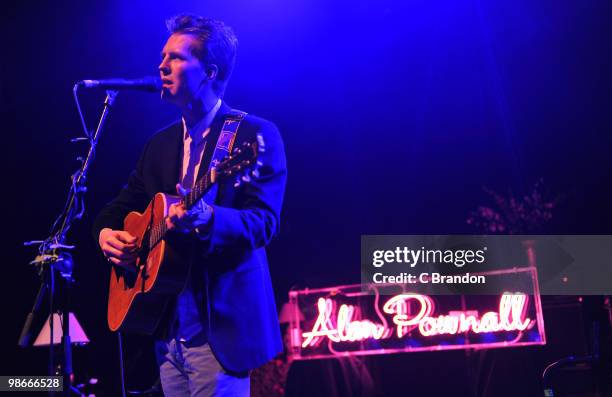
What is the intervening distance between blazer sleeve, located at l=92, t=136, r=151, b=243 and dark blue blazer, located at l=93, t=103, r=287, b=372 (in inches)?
10.1

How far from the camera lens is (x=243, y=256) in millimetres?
1962

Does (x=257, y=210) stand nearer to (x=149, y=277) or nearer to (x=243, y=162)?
(x=243, y=162)

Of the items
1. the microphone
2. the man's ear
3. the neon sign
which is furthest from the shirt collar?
the neon sign

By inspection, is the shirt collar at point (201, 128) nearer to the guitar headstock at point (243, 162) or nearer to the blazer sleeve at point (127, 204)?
the blazer sleeve at point (127, 204)

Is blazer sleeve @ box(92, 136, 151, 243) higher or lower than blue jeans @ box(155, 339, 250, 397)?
higher

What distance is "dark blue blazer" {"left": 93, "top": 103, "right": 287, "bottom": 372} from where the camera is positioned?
72.9 inches

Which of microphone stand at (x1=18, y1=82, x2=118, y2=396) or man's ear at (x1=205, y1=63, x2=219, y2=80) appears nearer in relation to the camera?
man's ear at (x1=205, y1=63, x2=219, y2=80)

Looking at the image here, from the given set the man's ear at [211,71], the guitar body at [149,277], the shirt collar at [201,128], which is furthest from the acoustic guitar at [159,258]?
the man's ear at [211,71]

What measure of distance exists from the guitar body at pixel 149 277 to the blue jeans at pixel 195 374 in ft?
0.38

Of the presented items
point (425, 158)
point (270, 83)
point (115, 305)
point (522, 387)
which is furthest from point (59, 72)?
point (425, 158)

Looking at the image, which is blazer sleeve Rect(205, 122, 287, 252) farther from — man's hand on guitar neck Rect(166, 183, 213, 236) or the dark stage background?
the dark stage background

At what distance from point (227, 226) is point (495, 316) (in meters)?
6.71

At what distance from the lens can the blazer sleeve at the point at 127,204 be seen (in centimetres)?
246

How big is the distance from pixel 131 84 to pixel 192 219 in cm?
170
